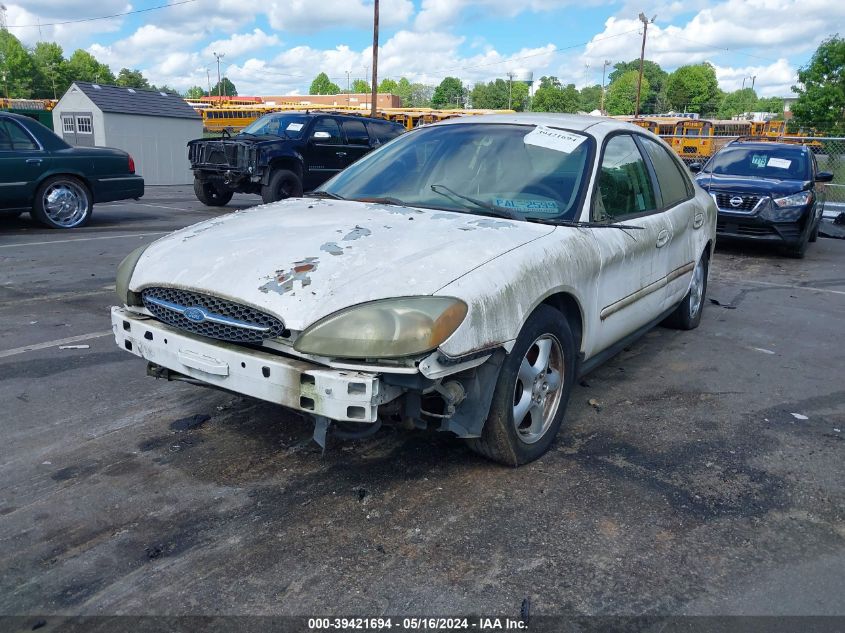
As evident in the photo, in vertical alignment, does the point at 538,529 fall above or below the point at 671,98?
below

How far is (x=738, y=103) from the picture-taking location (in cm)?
14625

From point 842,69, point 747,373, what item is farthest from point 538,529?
point 842,69

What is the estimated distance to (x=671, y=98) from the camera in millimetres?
112625

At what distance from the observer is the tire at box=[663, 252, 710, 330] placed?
5961 mm

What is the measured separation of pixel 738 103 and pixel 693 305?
15805 cm

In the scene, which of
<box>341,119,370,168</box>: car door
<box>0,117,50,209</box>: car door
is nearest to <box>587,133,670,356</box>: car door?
<box>0,117,50,209</box>: car door

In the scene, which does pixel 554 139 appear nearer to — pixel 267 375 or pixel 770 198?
pixel 267 375

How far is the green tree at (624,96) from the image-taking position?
11751 centimetres

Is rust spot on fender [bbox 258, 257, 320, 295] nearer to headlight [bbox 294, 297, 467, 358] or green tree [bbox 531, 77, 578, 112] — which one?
headlight [bbox 294, 297, 467, 358]

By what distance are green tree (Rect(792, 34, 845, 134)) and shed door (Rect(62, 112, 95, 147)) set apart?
34939mm

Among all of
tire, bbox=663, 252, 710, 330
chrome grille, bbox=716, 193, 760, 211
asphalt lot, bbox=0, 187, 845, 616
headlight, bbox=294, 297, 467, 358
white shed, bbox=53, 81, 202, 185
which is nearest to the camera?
asphalt lot, bbox=0, 187, 845, 616

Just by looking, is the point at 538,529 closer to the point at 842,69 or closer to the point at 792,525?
the point at 792,525

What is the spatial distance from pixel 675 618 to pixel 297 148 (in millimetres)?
12728

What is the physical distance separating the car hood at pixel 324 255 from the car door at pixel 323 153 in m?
10.8
